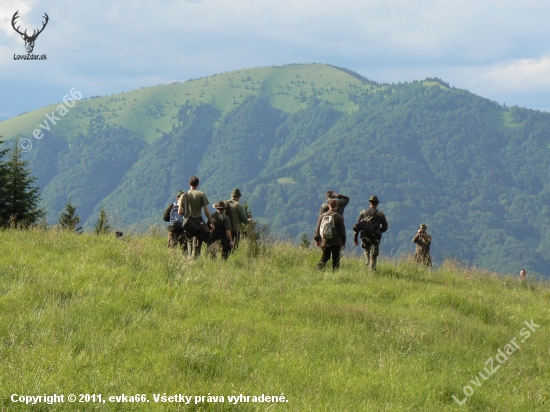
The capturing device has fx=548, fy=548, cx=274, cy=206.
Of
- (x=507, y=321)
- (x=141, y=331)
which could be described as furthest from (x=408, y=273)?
(x=141, y=331)

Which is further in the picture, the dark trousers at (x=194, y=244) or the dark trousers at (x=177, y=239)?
the dark trousers at (x=177, y=239)

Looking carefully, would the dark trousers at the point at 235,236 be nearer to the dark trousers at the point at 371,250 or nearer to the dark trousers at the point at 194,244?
the dark trousers at the point at 194,244

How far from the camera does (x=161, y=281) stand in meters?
8.48

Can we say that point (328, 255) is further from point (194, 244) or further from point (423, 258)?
point (423, 258)

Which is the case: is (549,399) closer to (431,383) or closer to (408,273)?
(431,383)

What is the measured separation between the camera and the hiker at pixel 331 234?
1141cm

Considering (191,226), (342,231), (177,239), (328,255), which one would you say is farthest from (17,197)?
(342,231)

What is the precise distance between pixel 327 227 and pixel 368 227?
1.56 meters

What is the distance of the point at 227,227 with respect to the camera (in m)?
12.0

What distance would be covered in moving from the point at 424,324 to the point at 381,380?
2556 millimetres

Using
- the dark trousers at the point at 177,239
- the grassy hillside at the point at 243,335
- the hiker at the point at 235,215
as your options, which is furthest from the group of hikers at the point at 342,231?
the dark trousers at the point at 177,239

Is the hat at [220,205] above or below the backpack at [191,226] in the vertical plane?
above

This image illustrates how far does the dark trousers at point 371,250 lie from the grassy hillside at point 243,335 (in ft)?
4.79

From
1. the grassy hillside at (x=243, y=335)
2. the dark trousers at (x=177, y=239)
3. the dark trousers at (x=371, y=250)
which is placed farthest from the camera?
the dark trousers at (x=177, y=239)
